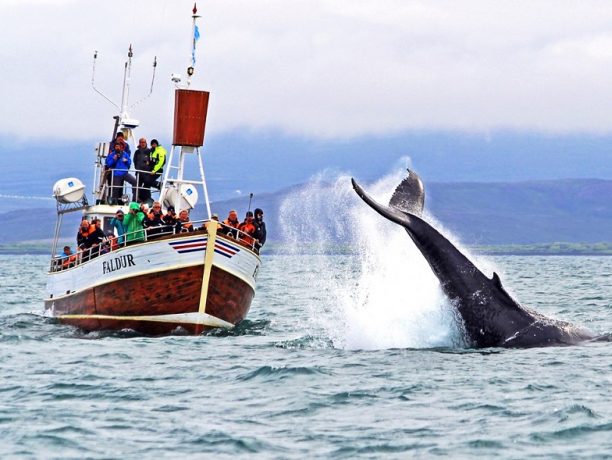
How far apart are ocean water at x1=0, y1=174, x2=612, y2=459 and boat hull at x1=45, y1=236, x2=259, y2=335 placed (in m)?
1.47

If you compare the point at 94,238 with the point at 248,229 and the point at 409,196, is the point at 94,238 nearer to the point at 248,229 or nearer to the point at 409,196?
the point at 248,229

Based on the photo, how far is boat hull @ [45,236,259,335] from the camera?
23969mm

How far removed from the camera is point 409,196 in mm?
16969

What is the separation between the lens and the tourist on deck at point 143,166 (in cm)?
2928

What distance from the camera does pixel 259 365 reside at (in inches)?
691

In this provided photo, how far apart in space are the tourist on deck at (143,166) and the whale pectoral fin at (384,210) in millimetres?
14038

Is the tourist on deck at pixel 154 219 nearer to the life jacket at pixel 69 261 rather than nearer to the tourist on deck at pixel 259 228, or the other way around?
the tourist on deck at pixel 259 228

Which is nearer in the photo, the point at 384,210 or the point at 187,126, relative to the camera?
the point at 384,210

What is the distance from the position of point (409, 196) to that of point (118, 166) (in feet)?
46.6

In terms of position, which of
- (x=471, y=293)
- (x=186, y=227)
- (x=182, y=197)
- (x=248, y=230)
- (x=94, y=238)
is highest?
(x=182, y=197)

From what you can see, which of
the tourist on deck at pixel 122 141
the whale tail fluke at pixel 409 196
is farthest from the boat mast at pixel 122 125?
the whale tail fluke at pixel 409 196

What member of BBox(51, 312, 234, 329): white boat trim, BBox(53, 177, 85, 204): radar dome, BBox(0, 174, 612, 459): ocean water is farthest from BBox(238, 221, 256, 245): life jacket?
BBox(53, 177, 85, 204): radar dome

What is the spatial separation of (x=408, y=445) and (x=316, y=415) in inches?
69.2

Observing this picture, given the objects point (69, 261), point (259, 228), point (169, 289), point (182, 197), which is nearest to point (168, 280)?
point (169, 289)
